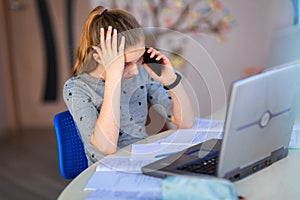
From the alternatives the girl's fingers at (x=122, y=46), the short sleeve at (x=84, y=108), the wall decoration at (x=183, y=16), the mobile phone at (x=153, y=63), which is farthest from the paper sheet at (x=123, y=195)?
the wall decoration at (x=183, y=16)

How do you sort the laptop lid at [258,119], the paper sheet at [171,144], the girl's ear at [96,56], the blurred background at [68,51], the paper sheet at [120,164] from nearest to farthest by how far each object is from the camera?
the laptop lid at [258,119] < the paper sheet at [120,164] < the paper sheet at [171,144] < the girl's ear at [96,56] < the blurred background at [68,51]

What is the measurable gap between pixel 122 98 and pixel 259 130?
632mm

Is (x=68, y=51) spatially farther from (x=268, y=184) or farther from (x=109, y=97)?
(x=268, y=184)

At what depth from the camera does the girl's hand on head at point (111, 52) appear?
1502 mm

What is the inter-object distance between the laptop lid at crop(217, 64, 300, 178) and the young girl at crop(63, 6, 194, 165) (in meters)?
0.45

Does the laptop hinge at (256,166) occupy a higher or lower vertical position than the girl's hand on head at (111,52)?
lower

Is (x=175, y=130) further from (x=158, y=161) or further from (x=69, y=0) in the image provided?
(x=69, y=0)

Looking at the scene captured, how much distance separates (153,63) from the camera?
1.75m

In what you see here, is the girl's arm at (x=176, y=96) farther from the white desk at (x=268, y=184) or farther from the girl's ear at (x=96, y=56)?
the white desk at (x=268, y=184)

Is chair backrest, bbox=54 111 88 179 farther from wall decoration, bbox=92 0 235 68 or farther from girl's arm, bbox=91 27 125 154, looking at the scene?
wall decoration, bbox=92 0 235 68

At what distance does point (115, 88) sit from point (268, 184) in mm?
542

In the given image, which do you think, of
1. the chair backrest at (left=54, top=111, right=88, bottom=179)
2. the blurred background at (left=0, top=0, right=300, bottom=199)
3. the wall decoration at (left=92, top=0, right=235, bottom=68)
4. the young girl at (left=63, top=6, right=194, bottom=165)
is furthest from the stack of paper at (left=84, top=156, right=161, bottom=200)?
the wall decoration at (left=92, top=0, right=235, bottom=68)

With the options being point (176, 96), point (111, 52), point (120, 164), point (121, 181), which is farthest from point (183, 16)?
point (121, 181)

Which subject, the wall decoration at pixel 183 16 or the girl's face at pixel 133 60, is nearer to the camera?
the girl's face at pixel 133 60
